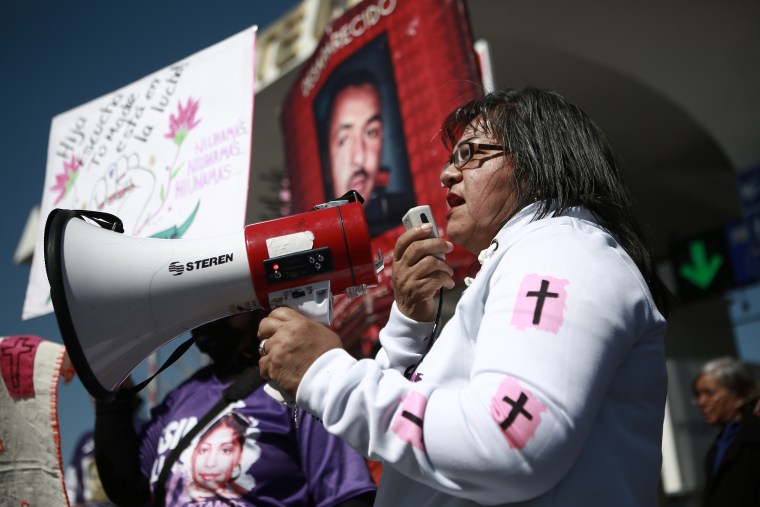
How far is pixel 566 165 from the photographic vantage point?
1282mm

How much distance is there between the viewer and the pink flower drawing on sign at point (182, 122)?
1.98m

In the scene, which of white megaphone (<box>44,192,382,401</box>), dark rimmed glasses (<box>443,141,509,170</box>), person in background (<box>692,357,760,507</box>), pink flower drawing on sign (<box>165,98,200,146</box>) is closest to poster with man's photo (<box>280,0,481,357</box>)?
pink flower drawing on sign (<box>165,98,200,146</box>)

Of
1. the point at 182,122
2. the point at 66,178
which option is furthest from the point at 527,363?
the point at 66,178

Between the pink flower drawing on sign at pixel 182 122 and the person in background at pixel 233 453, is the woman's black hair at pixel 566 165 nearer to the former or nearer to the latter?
the person in background at pixel 233 453

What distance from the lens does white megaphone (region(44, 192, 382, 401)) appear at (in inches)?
48.3

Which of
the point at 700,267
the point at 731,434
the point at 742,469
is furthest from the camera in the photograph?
the point at 700,267

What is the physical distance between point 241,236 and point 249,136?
0.60 m

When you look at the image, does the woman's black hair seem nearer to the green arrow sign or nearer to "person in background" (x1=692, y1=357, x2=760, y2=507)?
"person in background" (x1=692, y1=357, x2=760, y2=507)

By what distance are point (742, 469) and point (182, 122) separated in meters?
2.92

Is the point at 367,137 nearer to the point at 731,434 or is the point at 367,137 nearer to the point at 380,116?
the point at 380,116

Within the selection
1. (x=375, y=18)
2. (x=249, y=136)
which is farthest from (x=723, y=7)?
(x=249, y=136)

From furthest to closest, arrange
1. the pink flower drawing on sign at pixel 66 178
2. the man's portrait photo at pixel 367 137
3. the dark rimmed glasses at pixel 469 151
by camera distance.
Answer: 1. the man's portrait photo at pixel 367 137
2. the pink flower drawing on sign at pixel 66 178
3. the dark rimmed glasses at pixel 469 151

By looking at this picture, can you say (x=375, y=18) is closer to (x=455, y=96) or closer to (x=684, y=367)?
(x=455, y=96)

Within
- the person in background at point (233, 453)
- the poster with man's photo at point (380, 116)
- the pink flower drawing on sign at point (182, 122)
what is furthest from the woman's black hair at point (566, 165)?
the poster with man's photo at point (380, 116)
